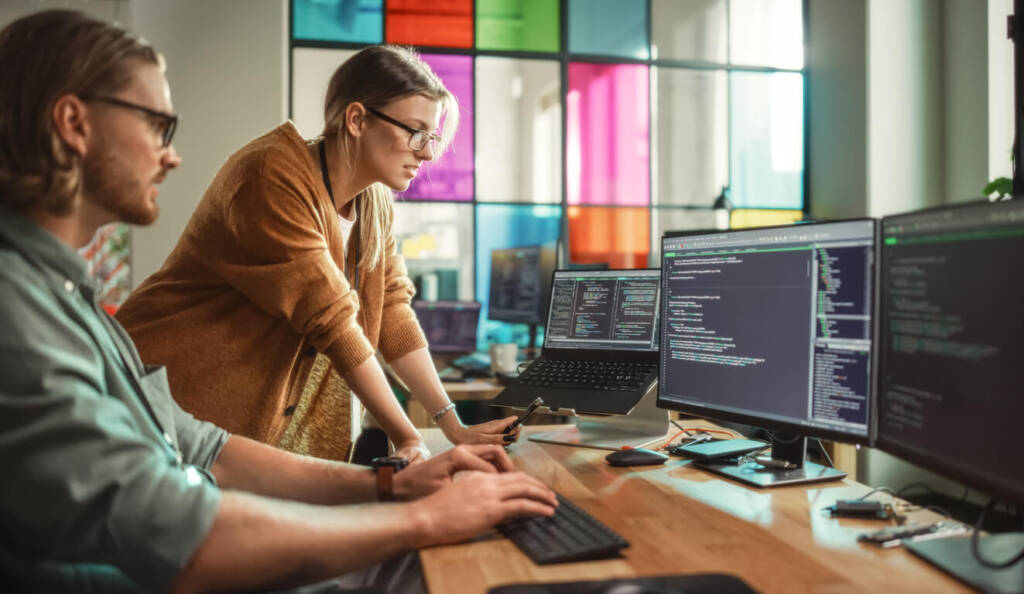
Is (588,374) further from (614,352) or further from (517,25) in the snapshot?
(517,25)

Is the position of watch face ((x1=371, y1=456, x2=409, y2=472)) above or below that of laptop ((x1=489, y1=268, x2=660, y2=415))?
below

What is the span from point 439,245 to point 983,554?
162 inches

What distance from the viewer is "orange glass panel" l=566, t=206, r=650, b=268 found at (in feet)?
16.6

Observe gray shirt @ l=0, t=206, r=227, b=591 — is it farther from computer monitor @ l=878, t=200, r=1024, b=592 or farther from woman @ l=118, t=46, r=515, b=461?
computer monitor @ l=878, t=200, r=1024, b=592

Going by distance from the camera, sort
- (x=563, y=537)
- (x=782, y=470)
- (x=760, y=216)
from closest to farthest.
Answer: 1. (x=563, y=537)
2. (x=782, y=470)
3. (x=760, y=216)

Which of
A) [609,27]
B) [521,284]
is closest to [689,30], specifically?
[609,27]

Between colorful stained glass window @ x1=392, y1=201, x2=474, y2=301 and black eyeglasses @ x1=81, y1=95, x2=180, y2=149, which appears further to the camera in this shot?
colorful stained glass window @ x1=392, y1=201, x2=474, y2=301

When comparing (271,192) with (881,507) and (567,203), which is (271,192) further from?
(567,203)

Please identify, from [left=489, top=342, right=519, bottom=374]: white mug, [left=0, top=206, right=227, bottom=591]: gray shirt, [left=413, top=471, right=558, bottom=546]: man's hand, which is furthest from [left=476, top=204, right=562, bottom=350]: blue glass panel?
[left=0, top=206, right=227, bottom=591]: gray shirt

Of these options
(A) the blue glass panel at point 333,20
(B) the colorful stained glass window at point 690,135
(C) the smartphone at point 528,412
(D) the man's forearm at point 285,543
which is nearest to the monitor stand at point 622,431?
(C) the smartphone at point 528,412

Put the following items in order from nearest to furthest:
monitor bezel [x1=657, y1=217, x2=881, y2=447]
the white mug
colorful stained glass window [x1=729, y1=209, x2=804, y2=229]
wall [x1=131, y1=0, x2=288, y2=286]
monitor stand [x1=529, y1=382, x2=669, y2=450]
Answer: monitor bezel [x1=657, y1=217, x2=881, y2=447]
monitor stand [x1=529, y1=382, x2=669, y2=450]
the white mug
wall [x1=131, y1=0, x2=288, y2=286]
colorful stained glass window [x1=729, y1=209, x2=804, y2=229]

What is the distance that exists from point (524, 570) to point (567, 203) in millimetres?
4217

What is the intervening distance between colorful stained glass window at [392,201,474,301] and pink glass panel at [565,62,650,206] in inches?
30.0

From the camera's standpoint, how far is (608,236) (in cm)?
510
